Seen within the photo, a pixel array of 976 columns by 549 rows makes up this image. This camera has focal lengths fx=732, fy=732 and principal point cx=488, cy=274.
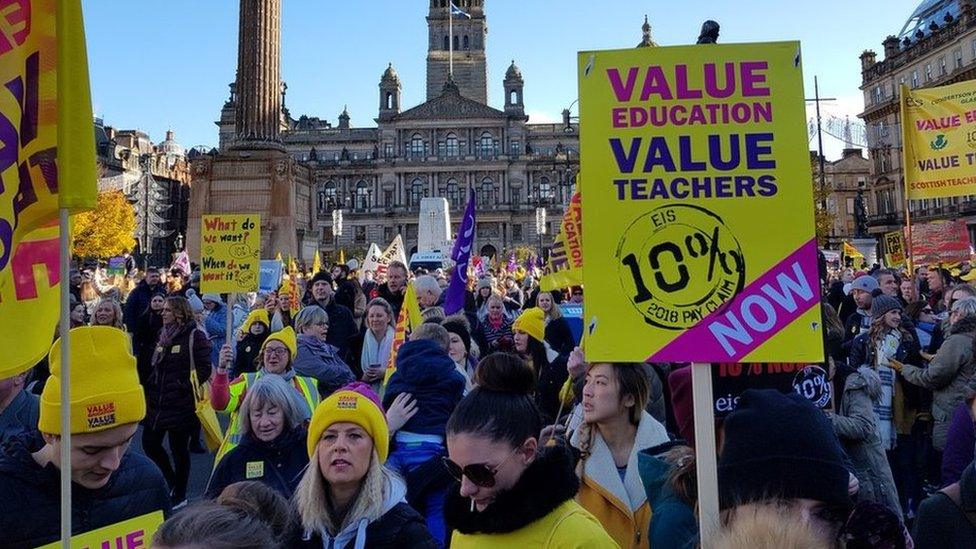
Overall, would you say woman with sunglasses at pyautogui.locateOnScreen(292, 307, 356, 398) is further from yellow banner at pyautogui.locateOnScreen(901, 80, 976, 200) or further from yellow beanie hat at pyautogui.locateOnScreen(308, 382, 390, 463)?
yellow banner at pyautogui.locateOnScreen(901, 80, 976, 200)

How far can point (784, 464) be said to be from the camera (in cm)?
171

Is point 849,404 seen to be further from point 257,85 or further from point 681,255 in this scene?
point 257,85

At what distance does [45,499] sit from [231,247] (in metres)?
6.51

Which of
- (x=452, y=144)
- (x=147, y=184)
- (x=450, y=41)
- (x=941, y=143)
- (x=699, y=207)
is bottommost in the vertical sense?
(x=699, y=207)

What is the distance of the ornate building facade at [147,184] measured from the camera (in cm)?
5388

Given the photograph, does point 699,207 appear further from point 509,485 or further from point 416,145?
point 416,145

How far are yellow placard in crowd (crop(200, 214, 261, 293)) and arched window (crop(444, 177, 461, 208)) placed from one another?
69783mm

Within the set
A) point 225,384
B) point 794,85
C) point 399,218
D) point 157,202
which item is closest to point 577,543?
point 794,85

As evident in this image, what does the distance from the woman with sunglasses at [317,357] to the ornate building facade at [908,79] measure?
4641 cm

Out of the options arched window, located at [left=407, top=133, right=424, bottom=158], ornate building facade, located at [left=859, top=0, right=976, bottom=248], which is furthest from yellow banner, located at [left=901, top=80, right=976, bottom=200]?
arched window, located at [left=407, top=133, right=424, bottom=158]

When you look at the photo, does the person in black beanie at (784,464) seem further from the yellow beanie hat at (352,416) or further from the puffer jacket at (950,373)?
the puffer jacket at (950,373)

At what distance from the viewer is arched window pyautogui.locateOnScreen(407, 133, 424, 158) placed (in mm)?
80062

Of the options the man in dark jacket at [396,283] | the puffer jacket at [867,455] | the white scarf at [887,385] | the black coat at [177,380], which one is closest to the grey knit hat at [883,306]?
the white scarf at [887,385]

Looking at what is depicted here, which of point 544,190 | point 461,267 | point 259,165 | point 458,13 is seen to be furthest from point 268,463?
point 458,13
